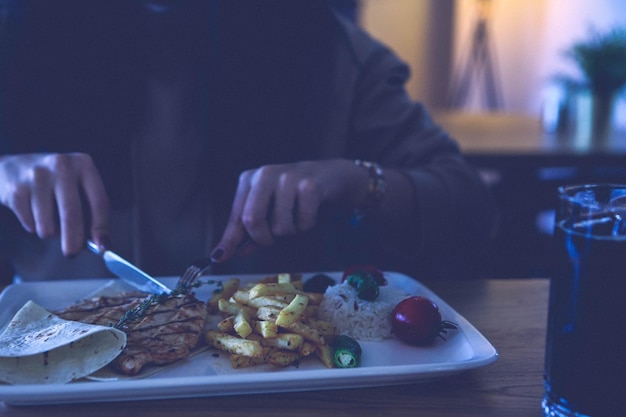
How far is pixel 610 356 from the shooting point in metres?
0.63

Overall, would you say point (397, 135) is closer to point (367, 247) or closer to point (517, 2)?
point (367, 247)

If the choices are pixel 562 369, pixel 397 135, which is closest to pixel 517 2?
pixel 397 135

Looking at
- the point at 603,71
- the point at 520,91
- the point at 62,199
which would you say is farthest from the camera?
the point at 520,91

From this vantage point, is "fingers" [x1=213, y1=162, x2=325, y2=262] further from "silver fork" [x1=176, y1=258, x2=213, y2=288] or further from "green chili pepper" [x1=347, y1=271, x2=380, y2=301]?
"green chili pepper" [x1=347, y1=271, x2=380, y2=301]

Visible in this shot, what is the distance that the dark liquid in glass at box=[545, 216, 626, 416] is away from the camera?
62 centimetres

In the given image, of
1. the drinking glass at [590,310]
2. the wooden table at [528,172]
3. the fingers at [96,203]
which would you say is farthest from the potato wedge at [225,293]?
the wooden table at [528,172]

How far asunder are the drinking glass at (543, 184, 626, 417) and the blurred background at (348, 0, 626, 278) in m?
1.81

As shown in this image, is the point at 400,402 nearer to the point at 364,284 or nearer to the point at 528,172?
the point at 364,284

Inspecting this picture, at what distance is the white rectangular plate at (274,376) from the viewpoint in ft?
2.29

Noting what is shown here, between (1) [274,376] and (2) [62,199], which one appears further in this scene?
(2) [62,199]

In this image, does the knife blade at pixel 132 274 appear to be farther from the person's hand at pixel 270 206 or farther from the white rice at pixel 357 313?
the white rice at pixel 357 313

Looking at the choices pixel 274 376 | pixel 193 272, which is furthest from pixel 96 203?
pixel 274 376

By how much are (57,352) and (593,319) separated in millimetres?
685

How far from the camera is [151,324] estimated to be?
908mm
